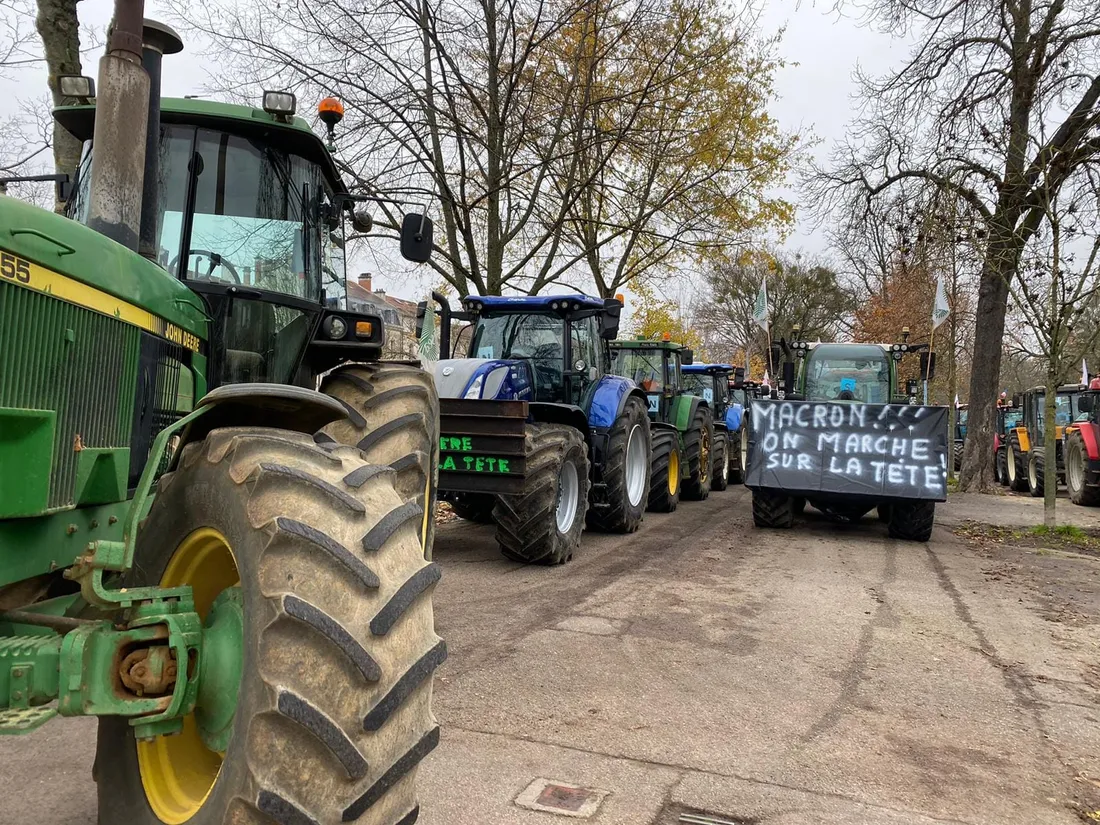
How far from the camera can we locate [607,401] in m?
9.09

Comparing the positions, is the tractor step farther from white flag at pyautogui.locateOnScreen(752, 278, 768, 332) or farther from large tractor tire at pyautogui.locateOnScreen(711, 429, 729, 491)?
large tractor tire at pyautogui.locateOnScreen(711, 429, 729, 491)

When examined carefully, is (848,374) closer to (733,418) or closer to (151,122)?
(733,418)

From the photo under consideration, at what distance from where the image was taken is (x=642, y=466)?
33.3 ft

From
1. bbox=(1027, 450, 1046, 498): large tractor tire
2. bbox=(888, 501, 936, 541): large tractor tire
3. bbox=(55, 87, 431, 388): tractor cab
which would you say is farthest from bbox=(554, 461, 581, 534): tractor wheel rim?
bbox=(1027, 450, 1046, 498): large tractor tire

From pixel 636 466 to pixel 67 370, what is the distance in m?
8.14

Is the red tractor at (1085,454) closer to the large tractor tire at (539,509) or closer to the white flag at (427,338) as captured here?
the large tractor tire at (539,509)

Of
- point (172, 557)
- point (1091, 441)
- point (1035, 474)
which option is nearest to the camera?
point (172, 557)

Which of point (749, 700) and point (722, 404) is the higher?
point (722, 404)

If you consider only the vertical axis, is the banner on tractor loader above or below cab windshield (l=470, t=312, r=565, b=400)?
below

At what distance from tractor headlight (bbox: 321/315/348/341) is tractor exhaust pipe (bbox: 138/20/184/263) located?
123cm

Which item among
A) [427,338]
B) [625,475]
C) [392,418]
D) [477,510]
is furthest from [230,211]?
[427,338]

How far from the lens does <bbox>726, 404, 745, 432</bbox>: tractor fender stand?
17922 mm

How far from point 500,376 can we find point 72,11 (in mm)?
5460

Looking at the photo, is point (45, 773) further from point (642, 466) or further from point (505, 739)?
point (642, 466)
